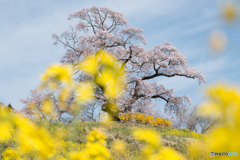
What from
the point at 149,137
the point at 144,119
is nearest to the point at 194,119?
the point at 144,119

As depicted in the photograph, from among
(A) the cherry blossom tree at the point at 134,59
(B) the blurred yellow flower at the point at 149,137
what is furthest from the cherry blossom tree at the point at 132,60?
(B) the blurred yellow flower at the point at 149,137

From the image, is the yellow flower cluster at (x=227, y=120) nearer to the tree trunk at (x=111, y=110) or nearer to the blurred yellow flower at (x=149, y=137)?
the blurred yellow flower at (x=149, y=137)

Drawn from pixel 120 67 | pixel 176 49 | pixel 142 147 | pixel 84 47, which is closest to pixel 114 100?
pixel 120 67

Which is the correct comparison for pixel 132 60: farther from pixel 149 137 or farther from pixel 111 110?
pixel 149 137

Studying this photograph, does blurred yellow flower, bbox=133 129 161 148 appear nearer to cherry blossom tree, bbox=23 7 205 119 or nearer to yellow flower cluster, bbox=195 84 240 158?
yellow flower cluster, bbox=195 84 240 158

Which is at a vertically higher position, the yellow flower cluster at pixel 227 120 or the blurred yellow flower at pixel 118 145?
the blurred yellow flower at pixel 118 145

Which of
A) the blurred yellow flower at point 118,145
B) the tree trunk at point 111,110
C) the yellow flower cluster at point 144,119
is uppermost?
the tree trunk at point 111,110

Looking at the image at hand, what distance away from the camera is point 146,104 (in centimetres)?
1562

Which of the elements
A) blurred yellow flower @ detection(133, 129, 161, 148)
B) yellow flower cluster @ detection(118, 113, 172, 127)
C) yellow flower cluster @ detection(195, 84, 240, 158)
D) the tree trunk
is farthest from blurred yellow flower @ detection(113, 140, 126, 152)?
the tree trunk

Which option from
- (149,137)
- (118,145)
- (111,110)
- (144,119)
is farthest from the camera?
(111,110)

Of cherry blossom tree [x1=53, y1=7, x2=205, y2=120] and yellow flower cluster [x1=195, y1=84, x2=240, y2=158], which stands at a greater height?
cherry blossom tree [x1=53, y1=7, x2=205, y2=120]

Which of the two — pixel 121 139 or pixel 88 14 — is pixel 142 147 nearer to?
pixel 121 139

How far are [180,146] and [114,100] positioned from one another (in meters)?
7.29

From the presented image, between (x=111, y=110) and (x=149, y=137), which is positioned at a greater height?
(x=111, y=110)
